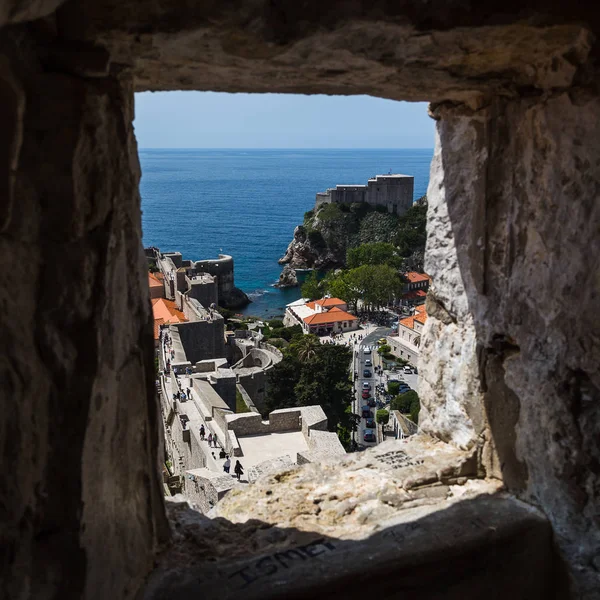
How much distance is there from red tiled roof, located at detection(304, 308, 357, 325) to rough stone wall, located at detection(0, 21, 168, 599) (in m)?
27.3

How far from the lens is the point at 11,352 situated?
5.79ft

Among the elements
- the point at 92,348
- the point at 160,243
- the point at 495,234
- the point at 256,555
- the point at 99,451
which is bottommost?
the point at 160,243

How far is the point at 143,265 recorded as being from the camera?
2.41 meters

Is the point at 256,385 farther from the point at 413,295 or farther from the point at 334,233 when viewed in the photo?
the point at 334,233

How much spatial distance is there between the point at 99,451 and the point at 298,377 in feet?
54.5

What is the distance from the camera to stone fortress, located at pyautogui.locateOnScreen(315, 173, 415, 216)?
48.1 m

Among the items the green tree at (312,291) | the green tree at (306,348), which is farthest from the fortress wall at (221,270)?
the green tree at (306,348)

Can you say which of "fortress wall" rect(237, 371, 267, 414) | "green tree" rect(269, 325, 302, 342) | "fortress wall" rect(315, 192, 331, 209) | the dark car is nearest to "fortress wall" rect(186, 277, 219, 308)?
"green tree" rect(269, 325, 302, 342)

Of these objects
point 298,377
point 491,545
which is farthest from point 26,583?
point 298,377

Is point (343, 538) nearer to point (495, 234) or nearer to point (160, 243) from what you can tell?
point (495, 234)

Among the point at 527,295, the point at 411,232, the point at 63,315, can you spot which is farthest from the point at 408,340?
the point at 63,315

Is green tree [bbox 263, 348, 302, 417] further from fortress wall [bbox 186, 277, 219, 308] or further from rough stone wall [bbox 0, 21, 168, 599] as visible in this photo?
rough stone wall [bbox 0, 21, 168, 599]

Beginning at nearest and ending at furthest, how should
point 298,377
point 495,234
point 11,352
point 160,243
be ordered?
1. point 11,352
2. point 495,234
3. point 298,377
4. point 160,243

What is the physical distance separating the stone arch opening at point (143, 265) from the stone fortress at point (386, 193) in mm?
45878
